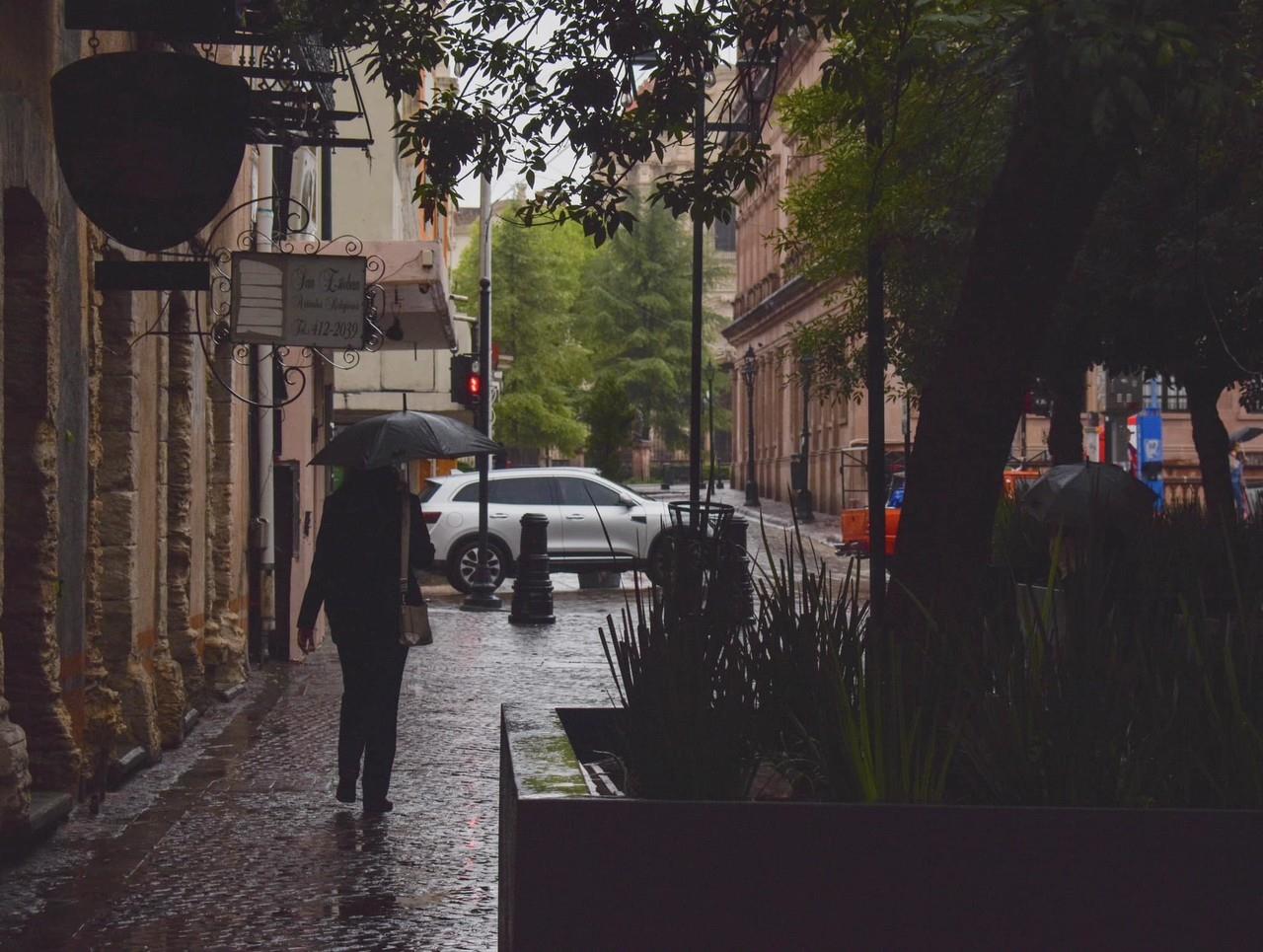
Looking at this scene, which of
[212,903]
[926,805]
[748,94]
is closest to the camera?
[926,805]

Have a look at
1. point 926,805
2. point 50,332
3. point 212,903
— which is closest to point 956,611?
point 926,805

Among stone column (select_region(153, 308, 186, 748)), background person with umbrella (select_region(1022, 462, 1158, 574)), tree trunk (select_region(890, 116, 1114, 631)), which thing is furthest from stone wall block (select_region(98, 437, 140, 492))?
tree trunk (select_region(890, 116, 1114, 631))

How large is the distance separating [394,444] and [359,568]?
65 cm

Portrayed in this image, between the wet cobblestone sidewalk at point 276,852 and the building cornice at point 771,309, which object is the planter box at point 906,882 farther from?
the building cornice at point 771,309

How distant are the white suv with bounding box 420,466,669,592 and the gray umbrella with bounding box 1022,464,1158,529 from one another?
14076mm

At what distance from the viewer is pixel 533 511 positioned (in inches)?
1125

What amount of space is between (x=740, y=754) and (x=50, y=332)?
17.2ft

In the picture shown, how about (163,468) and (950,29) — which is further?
(163,468)

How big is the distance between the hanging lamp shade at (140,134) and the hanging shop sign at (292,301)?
289 cm

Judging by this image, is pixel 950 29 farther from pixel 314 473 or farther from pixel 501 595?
pixel 501 595

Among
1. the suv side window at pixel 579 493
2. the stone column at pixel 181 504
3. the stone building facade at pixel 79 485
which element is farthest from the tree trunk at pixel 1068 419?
the stone column at pixel 181 504

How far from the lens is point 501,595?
91.6 feet

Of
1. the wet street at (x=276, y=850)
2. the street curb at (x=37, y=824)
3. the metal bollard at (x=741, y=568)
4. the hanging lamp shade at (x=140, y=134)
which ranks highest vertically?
the hanging lamp shade at (x=140, y=134)

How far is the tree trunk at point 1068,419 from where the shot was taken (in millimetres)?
25469
